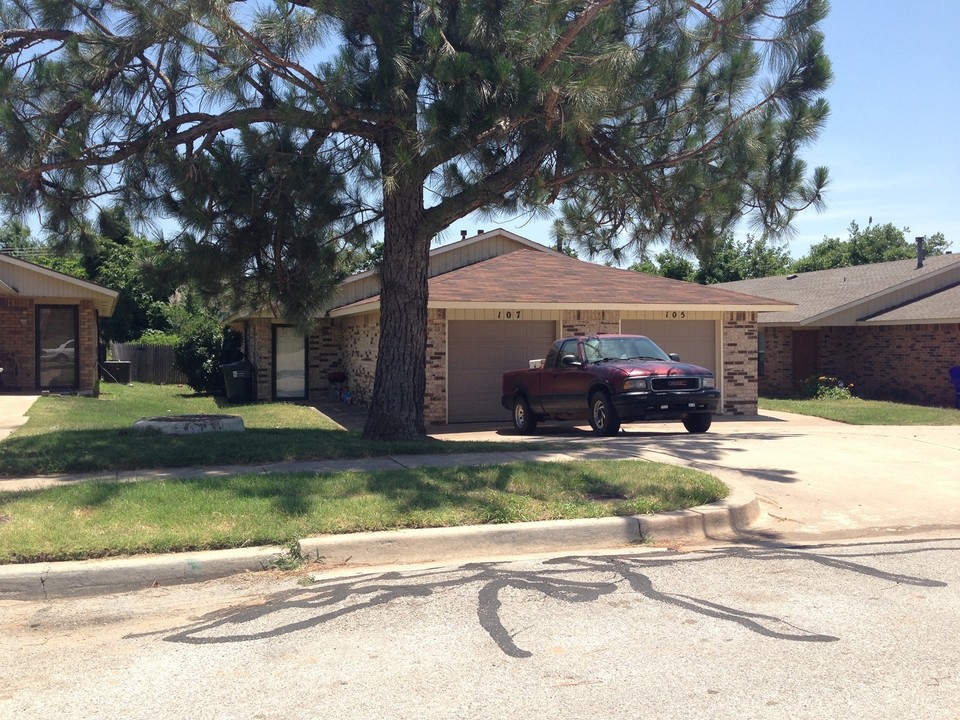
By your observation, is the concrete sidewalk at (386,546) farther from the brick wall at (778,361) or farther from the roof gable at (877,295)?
the brick wall at (778,361)

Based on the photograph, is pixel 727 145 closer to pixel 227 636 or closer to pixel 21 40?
pixel 21 40

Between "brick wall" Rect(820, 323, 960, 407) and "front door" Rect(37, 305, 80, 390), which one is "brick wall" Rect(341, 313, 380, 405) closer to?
"front door" Rect(37, 305, 80, 390)

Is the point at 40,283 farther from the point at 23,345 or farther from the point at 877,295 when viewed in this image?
the point at 877,295

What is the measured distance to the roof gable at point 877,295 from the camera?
25.6 meters

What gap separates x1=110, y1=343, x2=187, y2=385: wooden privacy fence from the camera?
115 ft

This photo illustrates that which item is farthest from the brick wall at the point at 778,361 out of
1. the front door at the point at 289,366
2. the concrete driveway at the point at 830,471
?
the front door at the point at 289,366

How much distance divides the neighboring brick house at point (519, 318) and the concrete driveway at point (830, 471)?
2630 millimetres

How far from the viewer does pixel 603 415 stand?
583 inches

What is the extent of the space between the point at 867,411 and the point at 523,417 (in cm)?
868

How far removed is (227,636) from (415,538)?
199 centimetres

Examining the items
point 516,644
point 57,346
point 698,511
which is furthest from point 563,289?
point 516,644

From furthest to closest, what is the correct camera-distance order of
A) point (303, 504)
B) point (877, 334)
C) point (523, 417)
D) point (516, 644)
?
point (877, 334) < point (523, 417) < point (303, 504) < point (516, 644)

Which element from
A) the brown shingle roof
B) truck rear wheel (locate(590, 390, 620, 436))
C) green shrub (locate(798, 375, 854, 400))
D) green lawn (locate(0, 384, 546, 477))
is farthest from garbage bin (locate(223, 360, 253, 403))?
green shrub (locate(798, 375, 854, 400))

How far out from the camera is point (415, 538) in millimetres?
7051
